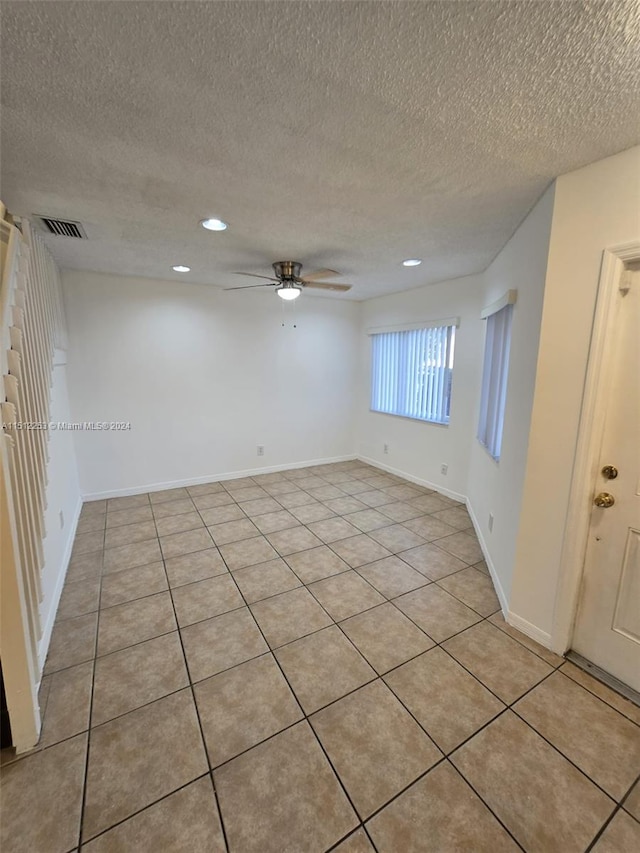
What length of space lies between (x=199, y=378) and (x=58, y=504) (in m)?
2.05

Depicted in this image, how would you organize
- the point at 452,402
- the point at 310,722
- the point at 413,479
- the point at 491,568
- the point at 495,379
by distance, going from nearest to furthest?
the point at 310,722 → the point at 491,568 → the point at 495,379 → the point at 452,402 → the point at 413,479

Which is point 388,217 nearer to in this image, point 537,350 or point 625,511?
point 537,350

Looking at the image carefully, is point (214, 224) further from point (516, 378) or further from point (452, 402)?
point (452, 402)

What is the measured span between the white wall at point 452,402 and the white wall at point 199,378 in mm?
424

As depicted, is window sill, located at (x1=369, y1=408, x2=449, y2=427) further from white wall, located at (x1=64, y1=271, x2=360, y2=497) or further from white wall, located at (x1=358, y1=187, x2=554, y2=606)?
white wall, located at (x1=64, y1=271, x2=360, y2=497)

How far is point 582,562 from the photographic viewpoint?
1788 millimetres

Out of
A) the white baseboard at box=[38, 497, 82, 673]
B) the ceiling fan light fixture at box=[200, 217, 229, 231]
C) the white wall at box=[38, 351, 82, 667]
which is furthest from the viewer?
the ceiling fan light fixture at box=[200, 217, 229, 231]

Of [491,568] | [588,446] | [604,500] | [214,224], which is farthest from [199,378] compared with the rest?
[604,500]

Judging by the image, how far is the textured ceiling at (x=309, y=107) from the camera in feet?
3.14

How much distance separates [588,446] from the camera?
167 centimetres

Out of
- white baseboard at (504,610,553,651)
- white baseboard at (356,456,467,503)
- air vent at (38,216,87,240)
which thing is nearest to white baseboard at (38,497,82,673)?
air vent at (38,216,87,240)

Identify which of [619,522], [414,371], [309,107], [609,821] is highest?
[309,107]

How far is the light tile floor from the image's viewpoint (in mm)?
1186

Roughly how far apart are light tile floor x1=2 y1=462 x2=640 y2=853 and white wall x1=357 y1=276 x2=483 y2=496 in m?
1.53
